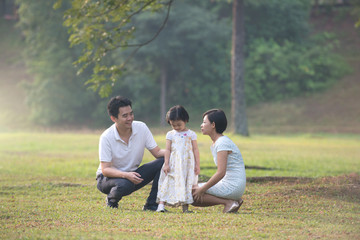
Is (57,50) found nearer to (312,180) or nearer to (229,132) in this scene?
(229,132)

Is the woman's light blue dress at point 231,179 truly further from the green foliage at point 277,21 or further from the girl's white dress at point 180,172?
the green foliage at point 277,21

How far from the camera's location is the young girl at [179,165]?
6.23m

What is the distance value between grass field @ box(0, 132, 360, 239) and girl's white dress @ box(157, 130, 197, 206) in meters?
0.22

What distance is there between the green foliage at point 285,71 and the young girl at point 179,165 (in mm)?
29025

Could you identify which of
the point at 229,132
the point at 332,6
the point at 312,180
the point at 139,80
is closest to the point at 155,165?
the point at 312,180

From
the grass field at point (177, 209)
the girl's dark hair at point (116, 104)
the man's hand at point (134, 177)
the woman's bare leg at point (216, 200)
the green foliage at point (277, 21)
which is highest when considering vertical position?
the green foliage at point (277, 21)

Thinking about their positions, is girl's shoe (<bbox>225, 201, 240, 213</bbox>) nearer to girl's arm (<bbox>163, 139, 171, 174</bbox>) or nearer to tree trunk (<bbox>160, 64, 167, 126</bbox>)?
girl's arm (<bbox>163, 139, 171, 174</bbox>)

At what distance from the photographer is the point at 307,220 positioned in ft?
19.2

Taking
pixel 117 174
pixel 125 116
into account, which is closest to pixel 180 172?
pixel 117 174

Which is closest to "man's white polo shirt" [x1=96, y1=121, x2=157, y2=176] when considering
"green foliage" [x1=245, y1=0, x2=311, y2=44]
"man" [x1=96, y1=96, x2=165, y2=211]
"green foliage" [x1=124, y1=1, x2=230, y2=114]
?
"man" [x1=96, y1=96, x2=165, y2=211]

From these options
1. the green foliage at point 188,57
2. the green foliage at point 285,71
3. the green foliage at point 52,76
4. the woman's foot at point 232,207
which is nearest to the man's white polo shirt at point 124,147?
the woman's foot at point 232,207

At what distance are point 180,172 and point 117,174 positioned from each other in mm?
858

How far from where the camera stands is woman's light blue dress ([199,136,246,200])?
6.27 m

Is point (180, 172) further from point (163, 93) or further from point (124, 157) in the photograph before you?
point (163, 93)
